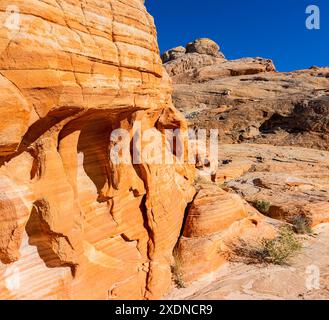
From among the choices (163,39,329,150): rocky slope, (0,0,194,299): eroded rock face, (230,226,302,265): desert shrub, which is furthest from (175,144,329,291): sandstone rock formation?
(163,39,329,150): rocky slope

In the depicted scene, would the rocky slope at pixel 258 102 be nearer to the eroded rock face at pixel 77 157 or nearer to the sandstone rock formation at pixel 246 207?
the sandstone rock formation at pixel 246 207

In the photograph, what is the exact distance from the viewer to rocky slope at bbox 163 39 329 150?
2259 cm

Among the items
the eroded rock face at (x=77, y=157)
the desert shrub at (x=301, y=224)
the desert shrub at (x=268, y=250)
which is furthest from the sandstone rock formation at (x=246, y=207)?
the eroded rock face at (x=77, y=157)

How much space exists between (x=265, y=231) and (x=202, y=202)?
1913mm

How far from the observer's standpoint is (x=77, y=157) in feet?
18.3

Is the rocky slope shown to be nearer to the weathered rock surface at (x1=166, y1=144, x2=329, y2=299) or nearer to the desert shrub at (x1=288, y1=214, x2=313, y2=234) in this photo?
the weathered rock surface at (x1=166, y1=144, x2=329, y2=299)

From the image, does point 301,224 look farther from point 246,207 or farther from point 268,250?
point 268,250

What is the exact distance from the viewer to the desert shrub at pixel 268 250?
734 cm

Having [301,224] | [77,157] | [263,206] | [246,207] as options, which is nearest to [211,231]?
[246,207]

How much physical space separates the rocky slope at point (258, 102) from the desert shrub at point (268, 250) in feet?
47.9

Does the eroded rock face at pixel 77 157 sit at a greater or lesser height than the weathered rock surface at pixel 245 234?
greater

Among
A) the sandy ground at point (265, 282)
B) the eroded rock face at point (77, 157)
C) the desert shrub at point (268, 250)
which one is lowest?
the sandy ground at point (265, 282)

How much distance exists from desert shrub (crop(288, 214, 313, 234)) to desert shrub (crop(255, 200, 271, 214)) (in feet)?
3.05
